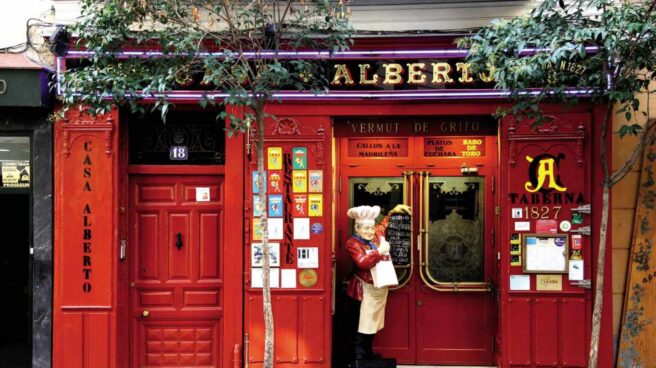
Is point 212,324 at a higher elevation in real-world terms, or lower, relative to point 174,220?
lower

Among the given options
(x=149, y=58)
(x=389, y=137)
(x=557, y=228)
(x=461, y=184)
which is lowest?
(x=557, y=228)

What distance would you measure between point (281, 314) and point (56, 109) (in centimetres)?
382

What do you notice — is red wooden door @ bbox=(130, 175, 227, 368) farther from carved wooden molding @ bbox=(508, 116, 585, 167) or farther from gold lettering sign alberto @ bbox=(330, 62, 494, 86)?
carved wooden molding @ bbox=(508, 116, 585, 167)

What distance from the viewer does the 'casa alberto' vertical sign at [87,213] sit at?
824 centimetres

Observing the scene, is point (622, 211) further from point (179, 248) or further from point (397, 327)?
point (179, 248)

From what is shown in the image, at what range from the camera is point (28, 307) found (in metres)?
8.34

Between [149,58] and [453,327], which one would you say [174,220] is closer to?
[149,58]

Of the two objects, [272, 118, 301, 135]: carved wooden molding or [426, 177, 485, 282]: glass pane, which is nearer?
[272, 118, 301, 135]: carved wooden molding

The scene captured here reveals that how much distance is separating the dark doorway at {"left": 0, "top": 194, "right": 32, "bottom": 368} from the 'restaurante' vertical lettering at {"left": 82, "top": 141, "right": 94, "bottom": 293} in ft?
2.45

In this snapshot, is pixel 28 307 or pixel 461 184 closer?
pixel 28 307

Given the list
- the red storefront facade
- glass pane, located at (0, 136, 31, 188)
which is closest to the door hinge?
the red storefront facade

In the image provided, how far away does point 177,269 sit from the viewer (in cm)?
872

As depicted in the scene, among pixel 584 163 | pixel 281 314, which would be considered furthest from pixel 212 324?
pixel 584 163

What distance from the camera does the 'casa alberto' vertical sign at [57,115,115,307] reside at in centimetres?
824
